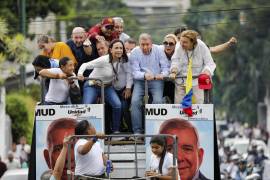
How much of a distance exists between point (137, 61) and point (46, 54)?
199 centimetres

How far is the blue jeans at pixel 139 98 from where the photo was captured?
20.0m

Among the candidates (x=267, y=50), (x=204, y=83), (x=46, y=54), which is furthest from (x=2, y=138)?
(x=267, y=50)

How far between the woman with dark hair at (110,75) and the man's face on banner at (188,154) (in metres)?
1.55

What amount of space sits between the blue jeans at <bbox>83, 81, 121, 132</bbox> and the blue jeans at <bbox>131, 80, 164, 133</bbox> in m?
0.24

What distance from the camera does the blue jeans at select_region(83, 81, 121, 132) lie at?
2012 cm

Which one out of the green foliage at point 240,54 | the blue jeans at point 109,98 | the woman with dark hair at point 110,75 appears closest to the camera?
the woman with dark hair at point 110,75

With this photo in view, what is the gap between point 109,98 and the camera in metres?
20.3

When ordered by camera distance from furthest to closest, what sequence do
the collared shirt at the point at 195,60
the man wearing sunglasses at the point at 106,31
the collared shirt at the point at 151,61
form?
the man wearing sunglasses at the point at 106,31
the collared shirt at the point at 151,61
the collared shirt at the point at 195,60

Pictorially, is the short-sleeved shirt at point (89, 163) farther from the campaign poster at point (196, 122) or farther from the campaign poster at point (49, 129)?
the campaign poster at point (49, 129)

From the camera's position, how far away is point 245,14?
71.9 meters

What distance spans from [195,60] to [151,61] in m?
0.88

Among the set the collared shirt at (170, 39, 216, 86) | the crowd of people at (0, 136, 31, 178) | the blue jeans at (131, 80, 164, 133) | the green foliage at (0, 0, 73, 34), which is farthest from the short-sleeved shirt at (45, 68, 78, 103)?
the green foliage at (0, 0, 73, 34)

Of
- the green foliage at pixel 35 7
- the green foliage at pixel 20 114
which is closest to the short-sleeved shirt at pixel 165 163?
the green foliage at pixel 20 114

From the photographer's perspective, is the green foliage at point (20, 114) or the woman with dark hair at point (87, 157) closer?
the woman with dark hair at point (87, 157)
